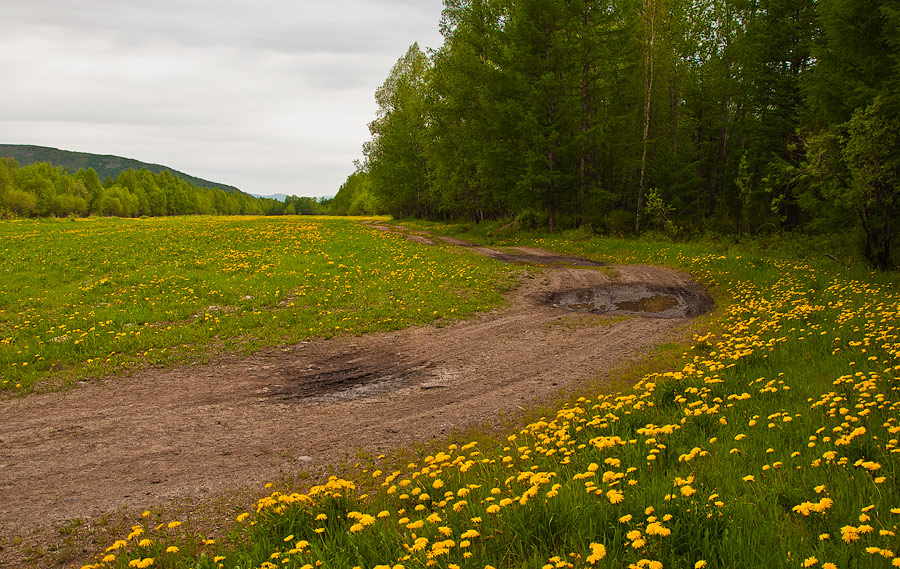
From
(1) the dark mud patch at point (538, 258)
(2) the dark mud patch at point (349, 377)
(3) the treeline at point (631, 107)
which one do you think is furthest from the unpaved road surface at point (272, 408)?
(3) the treeline at point (631, 107)

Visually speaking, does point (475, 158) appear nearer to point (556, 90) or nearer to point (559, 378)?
point (556, 90)

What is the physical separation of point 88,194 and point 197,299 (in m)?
109

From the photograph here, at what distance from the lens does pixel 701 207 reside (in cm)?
3256

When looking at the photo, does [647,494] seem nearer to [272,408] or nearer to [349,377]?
[272,408]

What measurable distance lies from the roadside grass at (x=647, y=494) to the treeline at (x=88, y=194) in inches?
3244

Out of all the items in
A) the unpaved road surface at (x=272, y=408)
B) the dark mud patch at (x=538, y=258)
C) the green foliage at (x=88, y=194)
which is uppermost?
the green foliage at (x=88, y=194)

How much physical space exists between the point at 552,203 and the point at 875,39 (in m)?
16.5

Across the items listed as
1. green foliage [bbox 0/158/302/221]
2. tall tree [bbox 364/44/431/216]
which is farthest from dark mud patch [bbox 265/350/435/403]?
green foliage [bbox 0/158/302/221]

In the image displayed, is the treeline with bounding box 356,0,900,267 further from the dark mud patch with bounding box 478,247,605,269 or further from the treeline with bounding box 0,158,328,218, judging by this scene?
the treeline with bounding box 0,158,328,218

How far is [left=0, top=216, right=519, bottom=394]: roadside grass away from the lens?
9.45 meters

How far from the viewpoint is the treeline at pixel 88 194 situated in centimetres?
8275

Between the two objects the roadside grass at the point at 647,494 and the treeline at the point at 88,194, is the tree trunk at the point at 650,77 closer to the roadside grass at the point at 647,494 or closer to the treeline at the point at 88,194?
the roadside grass at the point at 647,494

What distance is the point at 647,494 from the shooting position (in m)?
3.41

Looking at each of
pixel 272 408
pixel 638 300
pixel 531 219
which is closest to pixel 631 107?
pixel 531 219
